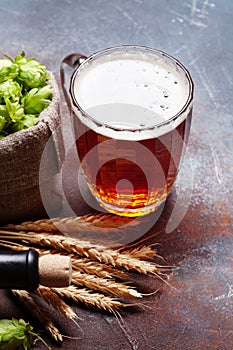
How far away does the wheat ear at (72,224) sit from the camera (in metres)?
1.36

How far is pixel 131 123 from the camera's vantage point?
126 cm

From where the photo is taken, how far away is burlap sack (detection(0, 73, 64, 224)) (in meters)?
1.25

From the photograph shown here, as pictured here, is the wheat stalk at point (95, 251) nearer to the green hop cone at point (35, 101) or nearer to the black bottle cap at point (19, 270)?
the black bottle cap at point (19, 270)

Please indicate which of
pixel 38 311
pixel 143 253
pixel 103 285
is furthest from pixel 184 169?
pixel 38 311

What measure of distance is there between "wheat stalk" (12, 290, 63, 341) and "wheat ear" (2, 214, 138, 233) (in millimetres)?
137

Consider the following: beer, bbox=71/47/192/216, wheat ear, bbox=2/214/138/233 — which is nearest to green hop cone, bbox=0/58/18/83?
beer, bbox=71/47/192/216

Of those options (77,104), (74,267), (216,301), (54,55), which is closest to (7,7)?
(54,55)

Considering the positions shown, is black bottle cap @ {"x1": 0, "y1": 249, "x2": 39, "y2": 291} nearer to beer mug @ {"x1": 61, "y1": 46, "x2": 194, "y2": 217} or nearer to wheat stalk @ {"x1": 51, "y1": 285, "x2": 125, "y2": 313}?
wheat stalk @ {"x1": 51, "y1": 285, "x2": 125, "y2": 313}

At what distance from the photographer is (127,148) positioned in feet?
4.08

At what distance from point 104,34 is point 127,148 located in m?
0.65

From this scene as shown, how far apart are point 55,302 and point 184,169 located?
1.43 ft

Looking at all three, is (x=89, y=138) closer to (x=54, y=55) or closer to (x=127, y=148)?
(x=127, y=148)

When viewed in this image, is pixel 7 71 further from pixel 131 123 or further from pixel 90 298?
pixel 90 298

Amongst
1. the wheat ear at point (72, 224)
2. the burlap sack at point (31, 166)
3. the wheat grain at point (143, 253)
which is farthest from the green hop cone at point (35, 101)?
the wheat grain at point (143, 253)
